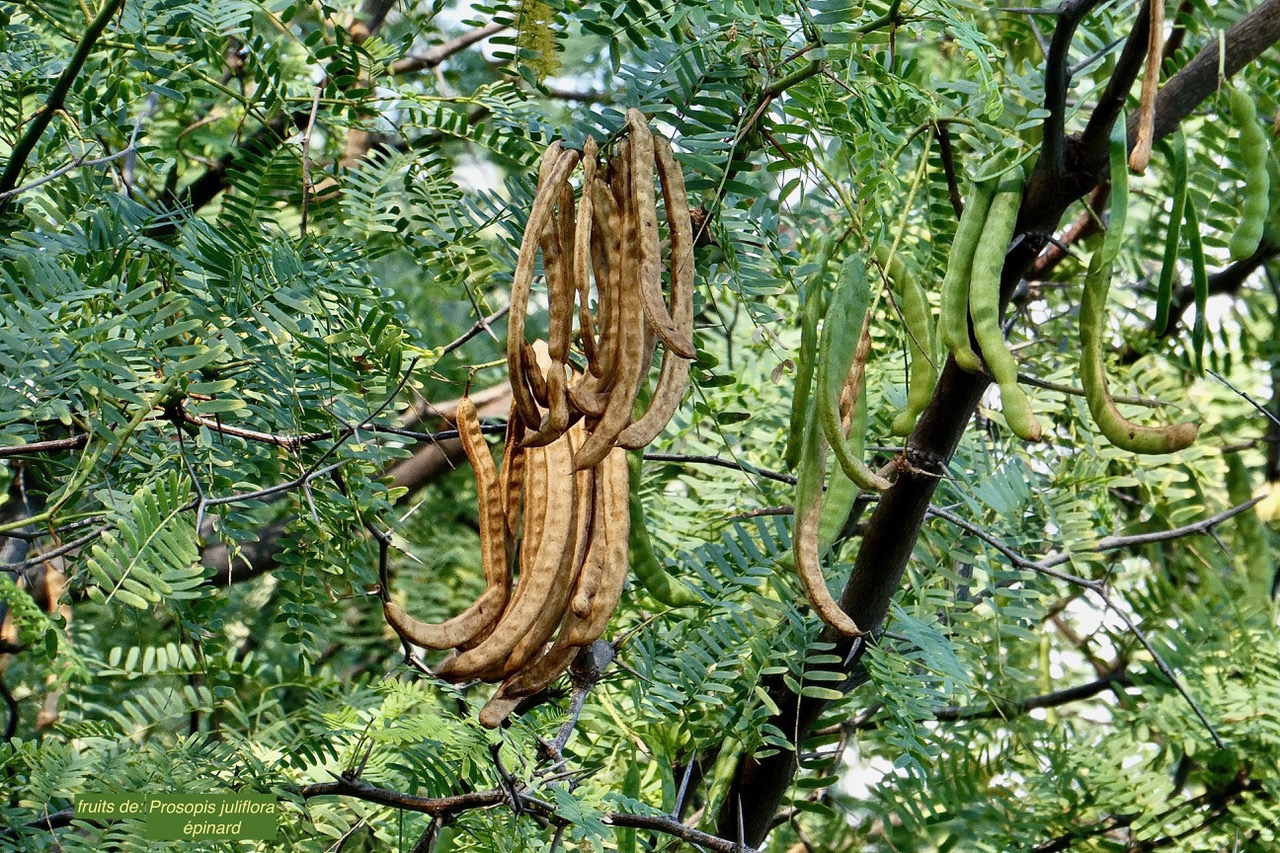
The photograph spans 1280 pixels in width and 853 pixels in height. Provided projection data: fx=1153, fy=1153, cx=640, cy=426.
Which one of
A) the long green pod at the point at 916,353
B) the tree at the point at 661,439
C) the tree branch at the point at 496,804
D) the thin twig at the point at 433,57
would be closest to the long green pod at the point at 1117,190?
the tree at the point at 661,439

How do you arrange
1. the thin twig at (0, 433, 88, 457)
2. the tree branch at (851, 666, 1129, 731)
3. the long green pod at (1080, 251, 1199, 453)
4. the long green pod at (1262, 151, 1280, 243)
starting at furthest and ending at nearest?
the tree branch at (851, 666, 1129, 731), the long green pod at (1262, 151, 1280, 243), the thin twig at (0, 433, 88, 457), the long green pod at (1080, 251, 1199, 453)

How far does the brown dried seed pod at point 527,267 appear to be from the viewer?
2.30 feet

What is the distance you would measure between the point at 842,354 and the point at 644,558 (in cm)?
26

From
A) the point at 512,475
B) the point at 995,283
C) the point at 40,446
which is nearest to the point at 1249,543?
the point at 995,283

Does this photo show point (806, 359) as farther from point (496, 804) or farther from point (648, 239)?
point (496, 804)

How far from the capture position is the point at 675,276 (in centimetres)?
74

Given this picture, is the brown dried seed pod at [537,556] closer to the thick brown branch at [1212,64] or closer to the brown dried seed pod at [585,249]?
the brown dried seed pod at [585,249]

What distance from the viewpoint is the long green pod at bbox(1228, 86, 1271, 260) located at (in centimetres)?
72

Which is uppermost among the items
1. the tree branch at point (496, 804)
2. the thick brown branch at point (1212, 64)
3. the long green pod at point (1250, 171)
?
the thick brown branch at point (1212, 64)

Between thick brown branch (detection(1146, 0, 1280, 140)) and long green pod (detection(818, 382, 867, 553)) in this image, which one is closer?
thick brown branch (detection(1146, 0, 1280, 140))

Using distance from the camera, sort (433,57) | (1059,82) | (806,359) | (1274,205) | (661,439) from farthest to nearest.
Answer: (433,57), (661,439), (1274,205), (806,359), (1059,82)

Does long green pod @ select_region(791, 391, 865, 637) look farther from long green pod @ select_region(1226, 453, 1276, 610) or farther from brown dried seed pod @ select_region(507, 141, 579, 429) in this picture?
long green pod @ select_region(1226, 453, 1276, 610)

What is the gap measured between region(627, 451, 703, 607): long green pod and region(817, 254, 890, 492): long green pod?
180mm

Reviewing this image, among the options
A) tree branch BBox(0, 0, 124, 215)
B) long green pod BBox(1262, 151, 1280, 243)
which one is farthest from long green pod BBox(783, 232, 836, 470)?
tree branch BBox(0, 0, 124, 215)
